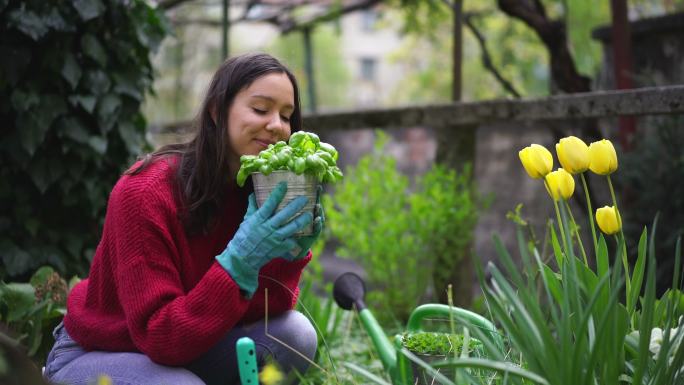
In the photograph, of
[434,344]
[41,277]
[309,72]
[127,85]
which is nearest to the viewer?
[434,344]

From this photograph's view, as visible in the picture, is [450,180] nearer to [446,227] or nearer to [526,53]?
[446,227]

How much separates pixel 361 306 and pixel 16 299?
48.1 inches

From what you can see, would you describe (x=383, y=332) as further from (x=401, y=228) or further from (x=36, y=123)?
(x=401, y=228)

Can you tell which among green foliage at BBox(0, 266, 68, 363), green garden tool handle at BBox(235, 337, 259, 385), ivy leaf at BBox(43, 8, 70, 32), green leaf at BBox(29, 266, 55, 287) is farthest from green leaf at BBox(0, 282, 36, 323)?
green garden tool handle at BBox(235, 337, 259, 385)

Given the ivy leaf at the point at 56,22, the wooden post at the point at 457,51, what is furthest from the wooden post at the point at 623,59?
the ivy leaf at the point at 56,22

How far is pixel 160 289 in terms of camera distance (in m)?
1.73

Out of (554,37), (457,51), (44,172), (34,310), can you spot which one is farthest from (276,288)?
(457,51)

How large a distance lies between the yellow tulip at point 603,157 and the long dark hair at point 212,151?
2.75 feet

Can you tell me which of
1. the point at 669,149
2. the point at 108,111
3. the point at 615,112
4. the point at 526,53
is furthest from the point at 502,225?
the point at 526,53

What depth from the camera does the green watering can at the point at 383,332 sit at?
1.46 meters

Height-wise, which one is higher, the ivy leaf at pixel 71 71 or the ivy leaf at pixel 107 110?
the ivy leaf at pixel 71 71

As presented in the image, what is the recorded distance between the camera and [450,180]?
374 centimetres

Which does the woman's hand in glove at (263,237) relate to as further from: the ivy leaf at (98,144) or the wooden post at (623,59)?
the wooden post at (623,59)

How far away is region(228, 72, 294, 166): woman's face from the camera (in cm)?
191
